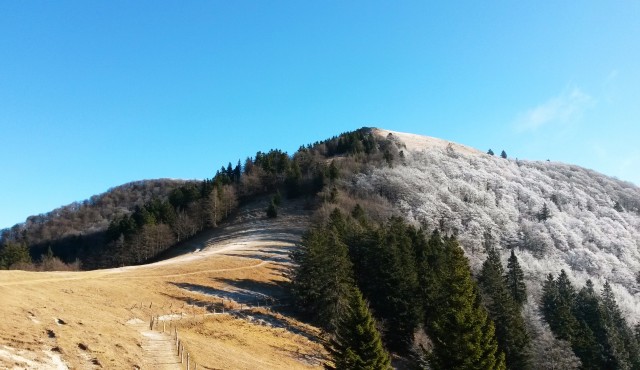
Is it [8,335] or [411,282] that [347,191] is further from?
[8,335]

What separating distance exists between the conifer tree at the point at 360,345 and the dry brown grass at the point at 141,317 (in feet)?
24.5

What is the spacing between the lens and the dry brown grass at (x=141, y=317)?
21.8 metres

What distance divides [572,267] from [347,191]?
2609 inches

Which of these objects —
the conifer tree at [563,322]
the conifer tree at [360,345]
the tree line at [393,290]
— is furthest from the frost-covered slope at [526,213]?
the conifer tree at [360,345]

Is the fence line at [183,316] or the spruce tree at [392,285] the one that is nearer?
the fence line at [183,316]

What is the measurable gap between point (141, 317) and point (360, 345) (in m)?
19.2

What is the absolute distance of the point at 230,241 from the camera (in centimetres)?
9569

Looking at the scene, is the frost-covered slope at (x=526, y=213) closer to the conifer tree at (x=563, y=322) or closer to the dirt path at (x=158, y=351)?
the conifer tree at (x=563, y=322)

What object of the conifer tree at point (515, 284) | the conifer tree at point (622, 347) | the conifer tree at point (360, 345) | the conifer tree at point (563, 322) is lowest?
the conifer tree at point (622, 347)

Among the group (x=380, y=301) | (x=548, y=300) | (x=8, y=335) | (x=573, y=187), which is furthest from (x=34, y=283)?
(x=573, y=187)

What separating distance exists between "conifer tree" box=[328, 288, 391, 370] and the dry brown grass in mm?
7457

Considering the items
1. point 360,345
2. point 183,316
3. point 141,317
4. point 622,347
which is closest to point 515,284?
point 622,347

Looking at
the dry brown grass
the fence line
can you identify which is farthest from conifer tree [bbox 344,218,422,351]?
the fence line

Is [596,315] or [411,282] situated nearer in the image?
[411,282]
